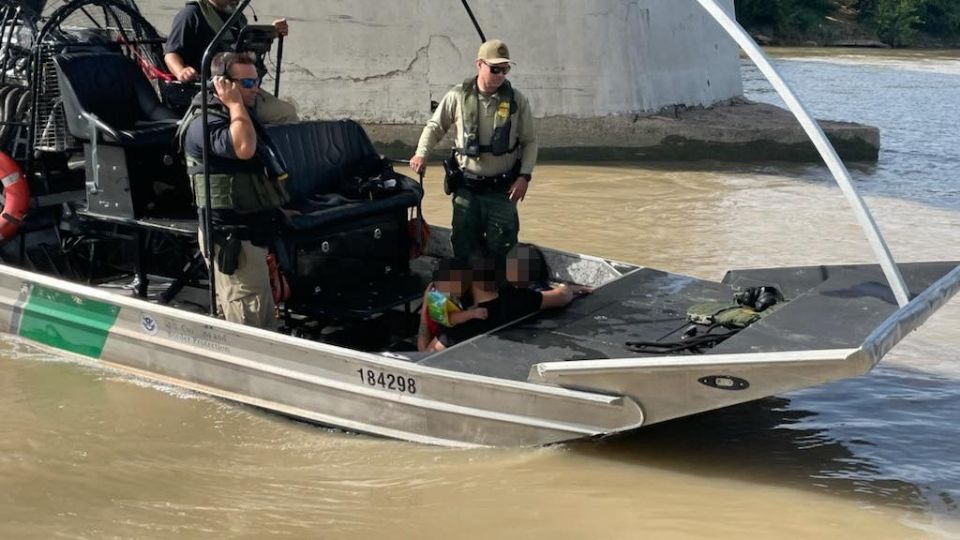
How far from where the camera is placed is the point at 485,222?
731 centimetres

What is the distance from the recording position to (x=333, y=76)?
1544 cm

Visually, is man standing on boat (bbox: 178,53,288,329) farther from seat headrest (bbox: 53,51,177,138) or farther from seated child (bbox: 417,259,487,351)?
seat headrest (bbox: 53,51,177,138)

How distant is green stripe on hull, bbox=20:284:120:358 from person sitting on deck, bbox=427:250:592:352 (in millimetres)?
1988

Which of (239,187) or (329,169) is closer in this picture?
(239,187)

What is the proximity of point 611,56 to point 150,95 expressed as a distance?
8.52m

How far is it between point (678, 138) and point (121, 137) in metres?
9.88

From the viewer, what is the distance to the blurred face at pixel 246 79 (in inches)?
248

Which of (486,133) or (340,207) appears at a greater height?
(486,133)

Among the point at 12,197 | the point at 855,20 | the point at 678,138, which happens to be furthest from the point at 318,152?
the point at 855,20

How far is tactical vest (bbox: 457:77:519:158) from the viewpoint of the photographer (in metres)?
7.07

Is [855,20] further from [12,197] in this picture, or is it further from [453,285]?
[453,285]

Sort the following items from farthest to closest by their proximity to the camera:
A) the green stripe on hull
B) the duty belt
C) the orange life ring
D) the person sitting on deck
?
the orange life ring, the duty belt, the green stripe on hull, the person sitting on deck

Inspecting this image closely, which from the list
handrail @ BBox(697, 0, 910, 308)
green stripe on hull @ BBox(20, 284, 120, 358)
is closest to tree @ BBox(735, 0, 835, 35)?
green stripe on hull @ BBox(20, 284, 120, 358)

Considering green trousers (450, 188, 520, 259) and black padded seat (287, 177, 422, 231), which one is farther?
green trousers (450, 188, 520, 259)
